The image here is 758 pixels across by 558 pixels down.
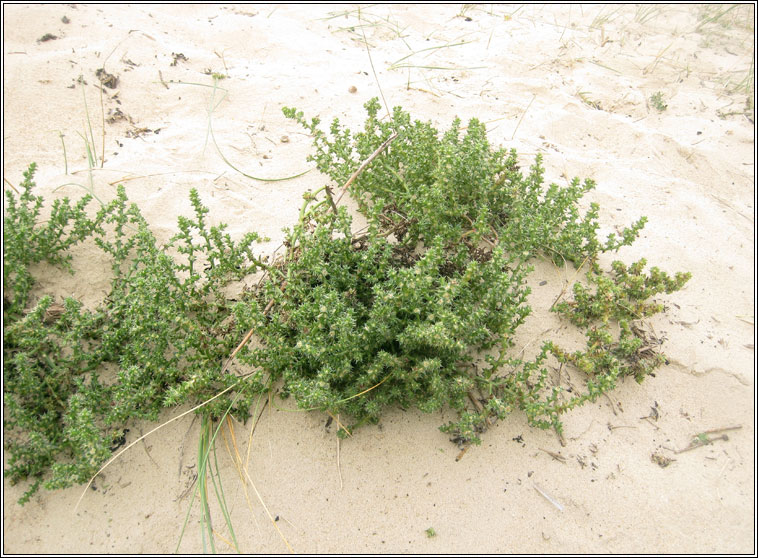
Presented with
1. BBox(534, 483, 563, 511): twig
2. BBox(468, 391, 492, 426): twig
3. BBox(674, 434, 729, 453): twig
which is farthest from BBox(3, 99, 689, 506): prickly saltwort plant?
BBox(674, 434, 729, 453): twig

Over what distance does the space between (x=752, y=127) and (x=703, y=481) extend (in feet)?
11.9

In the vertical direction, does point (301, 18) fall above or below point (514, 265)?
above

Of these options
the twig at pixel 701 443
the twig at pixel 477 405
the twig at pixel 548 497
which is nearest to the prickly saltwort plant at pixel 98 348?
the twig at pixel 477 405

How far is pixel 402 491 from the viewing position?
7.41 ft

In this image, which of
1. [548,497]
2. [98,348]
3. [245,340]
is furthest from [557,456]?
[98,348]

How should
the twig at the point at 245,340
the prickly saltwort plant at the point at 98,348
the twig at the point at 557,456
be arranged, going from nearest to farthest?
the prickly saltwort plant at the point at 98,348 → the twig at the point at 557,456 → the twig at the point at 245,340

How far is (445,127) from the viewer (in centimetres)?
420

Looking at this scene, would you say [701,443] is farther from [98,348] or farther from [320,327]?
[98,348]

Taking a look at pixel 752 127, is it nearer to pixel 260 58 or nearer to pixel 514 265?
pixel 514 265

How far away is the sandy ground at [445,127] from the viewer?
219 centimetres

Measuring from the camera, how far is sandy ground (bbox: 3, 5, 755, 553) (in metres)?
2.19

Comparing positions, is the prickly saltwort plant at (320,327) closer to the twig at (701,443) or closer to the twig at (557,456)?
the twig at (557,456)

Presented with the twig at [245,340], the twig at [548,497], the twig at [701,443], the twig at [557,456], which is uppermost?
the twig at [245,340]

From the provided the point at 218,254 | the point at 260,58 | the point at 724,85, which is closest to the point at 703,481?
the point at 218,254
